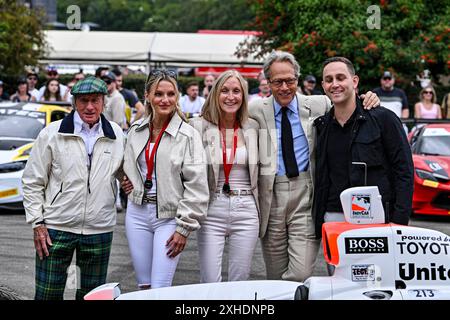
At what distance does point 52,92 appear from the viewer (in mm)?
16719

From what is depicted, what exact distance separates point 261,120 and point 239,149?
356 millimetres

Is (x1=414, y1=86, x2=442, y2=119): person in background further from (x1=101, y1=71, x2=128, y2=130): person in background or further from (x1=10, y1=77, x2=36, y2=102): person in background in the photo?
(x1=10, y1=77, x2=36, y2=102): person in background

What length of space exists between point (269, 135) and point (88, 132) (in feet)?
3.84

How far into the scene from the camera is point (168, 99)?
5.66 meters

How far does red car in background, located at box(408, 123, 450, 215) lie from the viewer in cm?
1289

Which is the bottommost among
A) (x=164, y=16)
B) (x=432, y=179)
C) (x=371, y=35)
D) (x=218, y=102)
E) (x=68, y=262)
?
(x=68, y=262)

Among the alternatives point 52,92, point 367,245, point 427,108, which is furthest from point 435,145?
point 367,245

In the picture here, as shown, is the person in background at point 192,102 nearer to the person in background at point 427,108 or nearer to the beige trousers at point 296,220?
the person in background at point 427,108

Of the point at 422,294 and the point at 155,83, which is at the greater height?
the point at 155,83

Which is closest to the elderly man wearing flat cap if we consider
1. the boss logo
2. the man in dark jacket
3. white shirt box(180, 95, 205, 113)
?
the man in dark jacket

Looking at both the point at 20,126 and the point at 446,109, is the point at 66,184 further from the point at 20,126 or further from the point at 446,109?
the point at 446,109

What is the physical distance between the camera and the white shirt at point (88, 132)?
558 centimetres
